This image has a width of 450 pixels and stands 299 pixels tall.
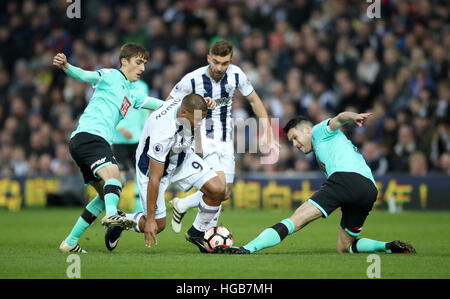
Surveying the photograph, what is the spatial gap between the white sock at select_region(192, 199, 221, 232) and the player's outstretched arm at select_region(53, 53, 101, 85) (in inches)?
71.3

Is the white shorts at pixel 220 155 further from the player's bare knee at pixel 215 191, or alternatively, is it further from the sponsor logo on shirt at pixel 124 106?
the sponsor logo on shirt at pixel 124 106

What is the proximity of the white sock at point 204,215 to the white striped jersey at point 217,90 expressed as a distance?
1.36 metres

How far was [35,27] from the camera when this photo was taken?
64.3 ft

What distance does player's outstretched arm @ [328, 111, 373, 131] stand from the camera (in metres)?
6.59

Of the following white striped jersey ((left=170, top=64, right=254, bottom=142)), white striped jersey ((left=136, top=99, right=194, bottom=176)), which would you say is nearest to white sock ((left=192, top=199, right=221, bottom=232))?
white striped jersey ((left=136, top=99, right=194, bottom=176))

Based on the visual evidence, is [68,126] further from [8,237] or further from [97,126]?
[97,126]

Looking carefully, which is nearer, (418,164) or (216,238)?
(216,238)

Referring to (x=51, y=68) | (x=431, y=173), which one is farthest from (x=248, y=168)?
(x=51, y=68)

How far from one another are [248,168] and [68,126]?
15.6 feet

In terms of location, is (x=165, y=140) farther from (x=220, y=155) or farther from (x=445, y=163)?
(x=445, y=163)

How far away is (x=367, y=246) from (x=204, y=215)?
1838 mm

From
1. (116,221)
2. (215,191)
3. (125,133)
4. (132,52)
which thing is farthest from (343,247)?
(125,133)

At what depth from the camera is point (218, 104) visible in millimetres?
8859

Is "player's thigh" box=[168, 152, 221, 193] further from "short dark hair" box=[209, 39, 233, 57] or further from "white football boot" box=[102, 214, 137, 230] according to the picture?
"short dark hair" box=[209, 39, 233, 57]
